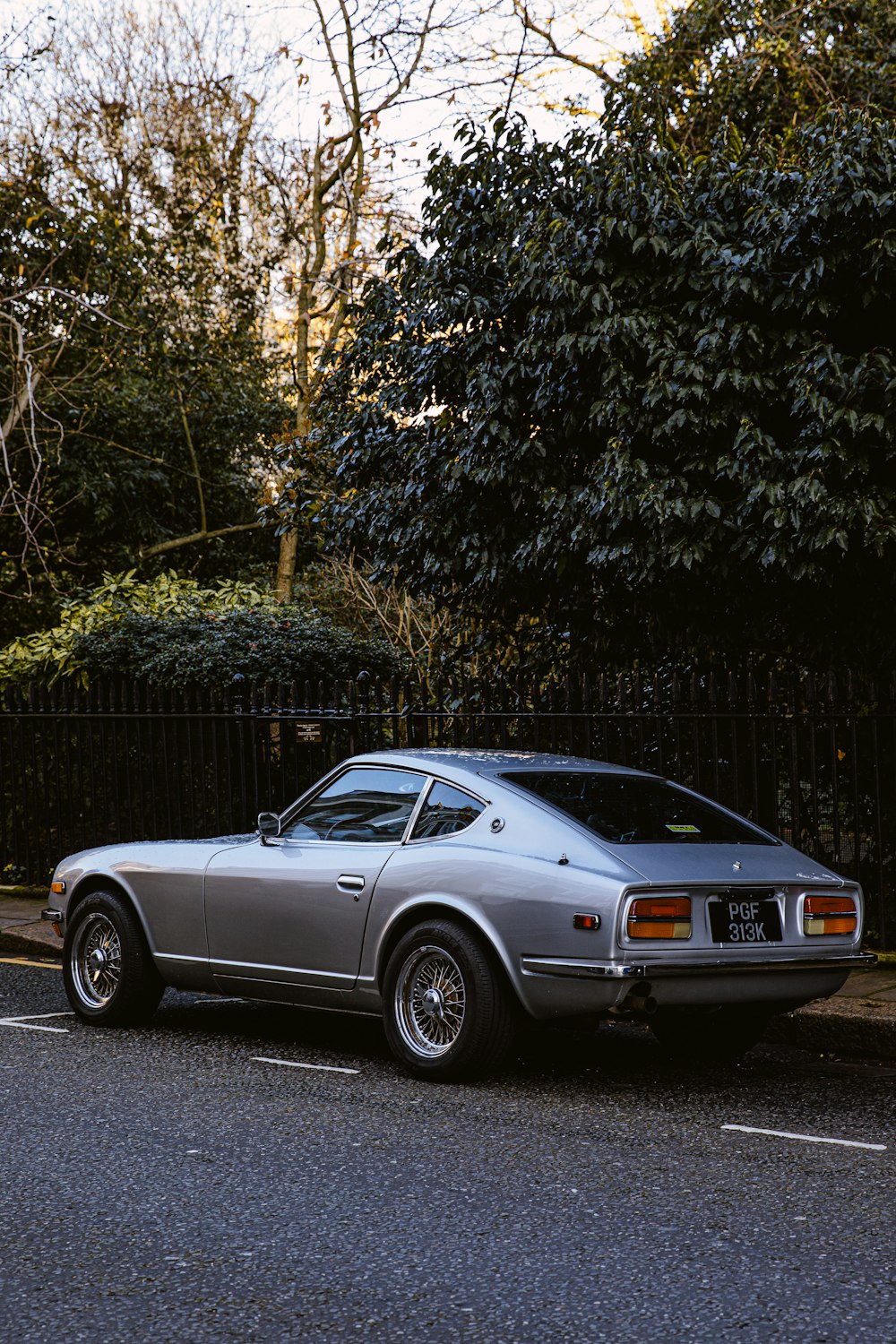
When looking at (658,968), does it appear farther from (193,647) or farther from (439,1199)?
(193,647)

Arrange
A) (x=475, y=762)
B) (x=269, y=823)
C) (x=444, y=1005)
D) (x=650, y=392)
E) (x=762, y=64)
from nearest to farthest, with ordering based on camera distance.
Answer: (x=444, y=1005)
(x=475, y=762)
(x=269, y=823)
(x=650, y=392)
(x=762, y=64)

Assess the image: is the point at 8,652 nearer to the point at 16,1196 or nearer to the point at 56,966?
the point at 56,966

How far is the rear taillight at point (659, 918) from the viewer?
18.8ft

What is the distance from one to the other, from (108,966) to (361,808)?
68.6 inches

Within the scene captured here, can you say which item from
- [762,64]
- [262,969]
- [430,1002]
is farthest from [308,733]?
[762,64]

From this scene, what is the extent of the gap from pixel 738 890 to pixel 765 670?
5.21 metres

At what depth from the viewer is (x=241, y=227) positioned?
82.0 ft

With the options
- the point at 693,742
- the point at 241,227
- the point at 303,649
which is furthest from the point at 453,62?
the point at 693,742

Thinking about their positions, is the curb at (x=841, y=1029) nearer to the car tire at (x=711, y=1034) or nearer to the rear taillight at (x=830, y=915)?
the car tire at (x=711, y=1034)

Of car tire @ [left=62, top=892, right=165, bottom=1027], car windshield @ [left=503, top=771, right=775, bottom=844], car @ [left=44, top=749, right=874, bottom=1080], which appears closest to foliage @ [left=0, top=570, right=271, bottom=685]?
car tire @ [left=62, top=892, right=165, bottom=1027]

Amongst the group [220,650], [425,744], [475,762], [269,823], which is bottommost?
[269,823]

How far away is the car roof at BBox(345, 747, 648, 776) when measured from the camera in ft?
22.2

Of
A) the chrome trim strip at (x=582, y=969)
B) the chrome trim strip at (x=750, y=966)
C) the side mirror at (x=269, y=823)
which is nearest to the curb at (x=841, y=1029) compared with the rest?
the chrome trim strip at (x=750, y=966)

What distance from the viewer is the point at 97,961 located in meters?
7.67
